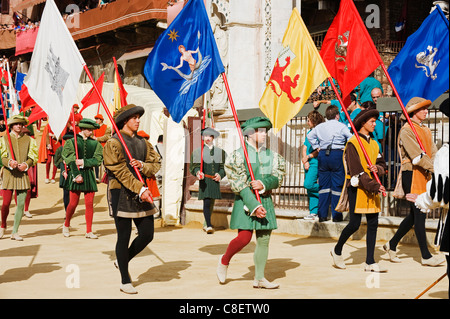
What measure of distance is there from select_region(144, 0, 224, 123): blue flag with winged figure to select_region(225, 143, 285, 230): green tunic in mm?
1128

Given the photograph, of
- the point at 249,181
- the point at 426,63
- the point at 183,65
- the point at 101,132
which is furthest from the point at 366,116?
the point at 101,132

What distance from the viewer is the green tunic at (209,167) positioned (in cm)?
1303

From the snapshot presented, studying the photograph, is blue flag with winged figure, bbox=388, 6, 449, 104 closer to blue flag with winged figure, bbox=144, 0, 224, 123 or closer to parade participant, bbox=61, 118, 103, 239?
blue flag with winged figure, bbox=144, 0, 224, 123

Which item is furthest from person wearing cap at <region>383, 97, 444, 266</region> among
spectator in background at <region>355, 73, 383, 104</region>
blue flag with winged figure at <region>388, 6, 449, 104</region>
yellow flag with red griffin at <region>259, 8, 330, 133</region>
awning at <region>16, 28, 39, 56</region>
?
awning at <region>16, 28, 39, 56</region>

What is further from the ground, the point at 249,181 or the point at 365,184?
the point at 249,181

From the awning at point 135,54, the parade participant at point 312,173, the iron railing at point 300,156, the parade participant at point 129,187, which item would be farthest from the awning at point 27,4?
the parade participant at point 129,187

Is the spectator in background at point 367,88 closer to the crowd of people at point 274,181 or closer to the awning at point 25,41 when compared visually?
the crowd of people at point 274,181

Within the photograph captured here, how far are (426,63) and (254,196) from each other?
307 cm

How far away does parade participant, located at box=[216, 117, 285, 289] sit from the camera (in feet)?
23.5

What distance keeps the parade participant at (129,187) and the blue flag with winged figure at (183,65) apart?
2.81ft

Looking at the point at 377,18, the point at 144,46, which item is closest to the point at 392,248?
the point at 377,18

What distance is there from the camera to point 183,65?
8180mm

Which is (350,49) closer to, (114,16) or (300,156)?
(300,156)
